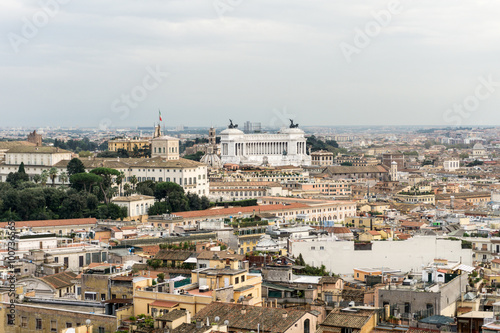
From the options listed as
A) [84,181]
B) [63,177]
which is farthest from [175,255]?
[63,177]

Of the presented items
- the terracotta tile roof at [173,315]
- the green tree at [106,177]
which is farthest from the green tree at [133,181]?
the terracotta tile roof at [173,315]

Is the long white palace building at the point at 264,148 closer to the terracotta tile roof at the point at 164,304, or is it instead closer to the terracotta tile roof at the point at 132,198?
the terracotta tile roof at the point at 132,198

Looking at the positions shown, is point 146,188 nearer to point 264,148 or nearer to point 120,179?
point 120,179

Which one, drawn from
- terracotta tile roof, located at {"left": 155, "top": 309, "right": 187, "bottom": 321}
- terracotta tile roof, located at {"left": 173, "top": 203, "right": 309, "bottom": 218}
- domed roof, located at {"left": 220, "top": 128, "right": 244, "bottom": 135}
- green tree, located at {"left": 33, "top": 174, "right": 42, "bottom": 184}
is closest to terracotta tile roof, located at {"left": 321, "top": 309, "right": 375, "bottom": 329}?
terracotta tile roof, located at {"left": 155, "top": 309, "right": 187, "bottom": 321}

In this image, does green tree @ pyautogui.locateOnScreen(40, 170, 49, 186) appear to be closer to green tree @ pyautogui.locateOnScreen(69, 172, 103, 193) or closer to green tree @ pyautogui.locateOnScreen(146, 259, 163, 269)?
green tree @ pyautogui.locateOnScreen(69, 172, 103, 193)

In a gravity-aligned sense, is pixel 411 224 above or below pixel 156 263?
below

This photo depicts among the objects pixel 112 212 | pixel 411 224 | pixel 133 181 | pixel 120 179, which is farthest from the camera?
pixel 133 181

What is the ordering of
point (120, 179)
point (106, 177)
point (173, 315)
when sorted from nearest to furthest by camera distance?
1. point (173, 315)
2. point (106, 177)
3. point (120, 179)
